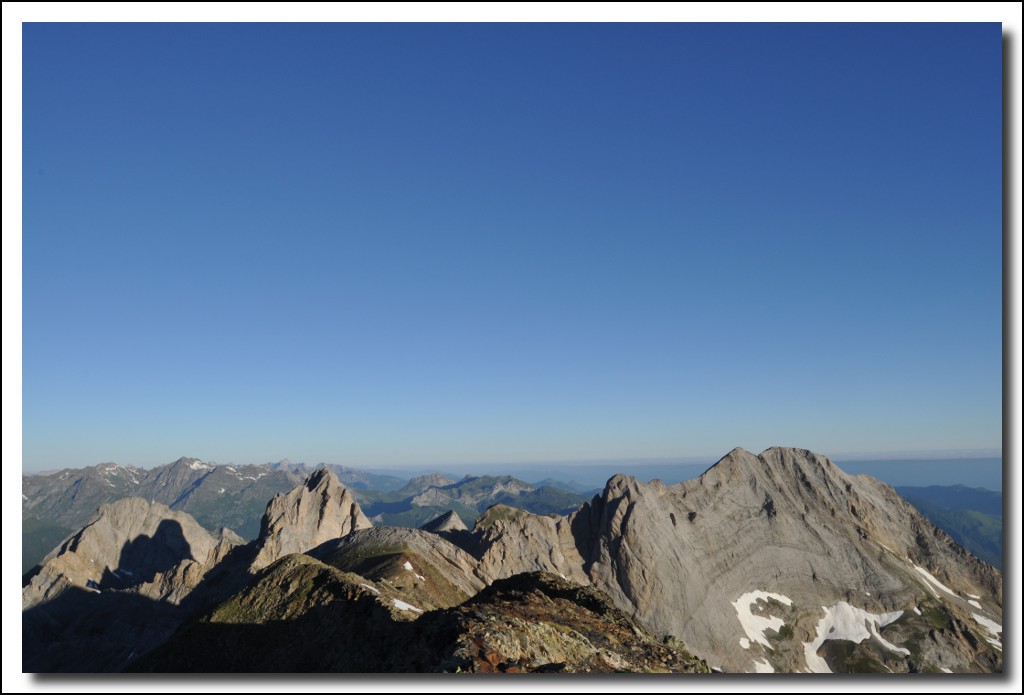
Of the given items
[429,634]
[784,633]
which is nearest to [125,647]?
[429,634]

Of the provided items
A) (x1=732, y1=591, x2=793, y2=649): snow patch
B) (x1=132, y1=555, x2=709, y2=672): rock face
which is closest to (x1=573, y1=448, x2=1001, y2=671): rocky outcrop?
(x1=732, y1=591, x2=793, y2=649): snow patch

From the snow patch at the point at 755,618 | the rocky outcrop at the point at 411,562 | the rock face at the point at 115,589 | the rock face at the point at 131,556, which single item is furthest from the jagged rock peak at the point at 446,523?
the snow patch at the point at 755,618

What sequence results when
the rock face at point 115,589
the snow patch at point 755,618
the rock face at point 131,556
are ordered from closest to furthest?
the rock face at point 115,589
the snow patch at point 755,618
the rock face at point 131,556

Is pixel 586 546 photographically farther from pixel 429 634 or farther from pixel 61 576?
pixel 429 634

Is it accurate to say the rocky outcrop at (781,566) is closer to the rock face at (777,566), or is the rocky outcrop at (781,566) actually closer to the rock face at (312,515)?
the rock face at (777,566)

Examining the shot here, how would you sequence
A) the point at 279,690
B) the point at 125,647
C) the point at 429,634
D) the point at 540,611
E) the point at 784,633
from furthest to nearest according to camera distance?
the point at 784,633, the point at 125,647, the point at 540,611, the point at 279,690, the point at 429,634
